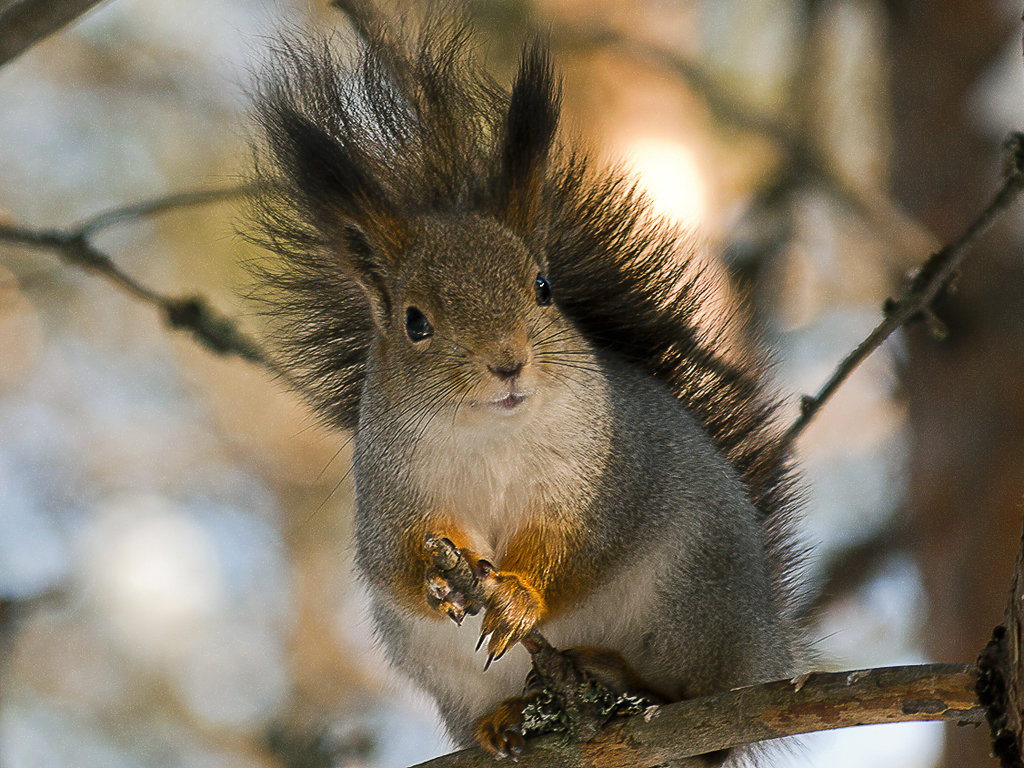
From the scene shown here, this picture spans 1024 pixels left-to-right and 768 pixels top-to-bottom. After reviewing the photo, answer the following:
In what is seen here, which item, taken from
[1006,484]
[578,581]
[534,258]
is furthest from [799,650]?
[1006,484]

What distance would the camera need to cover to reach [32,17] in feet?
7.38

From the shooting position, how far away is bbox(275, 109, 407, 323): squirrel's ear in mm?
2627

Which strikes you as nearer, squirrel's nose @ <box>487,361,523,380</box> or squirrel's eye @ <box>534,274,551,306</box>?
squirrel's nose @ <box>487,361,523,380</box>

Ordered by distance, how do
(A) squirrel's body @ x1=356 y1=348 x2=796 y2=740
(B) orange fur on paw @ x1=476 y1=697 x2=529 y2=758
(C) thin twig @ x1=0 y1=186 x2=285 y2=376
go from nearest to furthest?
(B) orange fur on paw @ x1=476 y1=697 x2=529 y2=758
(A) squirrel's body @ x1=356 y1=348 x2=796 y2=740
(C) thin twig @ x1=0 y1=186 x2=285 y2=376

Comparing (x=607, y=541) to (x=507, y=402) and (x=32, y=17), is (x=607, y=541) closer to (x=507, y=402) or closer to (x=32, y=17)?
(x=507, y=402)

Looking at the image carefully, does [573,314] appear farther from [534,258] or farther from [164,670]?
[164,670]

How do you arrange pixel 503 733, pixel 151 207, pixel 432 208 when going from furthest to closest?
pixel 151 207 < pixel 432 208 < pixel 503 733

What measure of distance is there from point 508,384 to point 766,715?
81cm

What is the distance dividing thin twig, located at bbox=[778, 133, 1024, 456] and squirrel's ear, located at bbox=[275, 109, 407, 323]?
1.11 metres

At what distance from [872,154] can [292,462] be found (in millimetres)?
3998

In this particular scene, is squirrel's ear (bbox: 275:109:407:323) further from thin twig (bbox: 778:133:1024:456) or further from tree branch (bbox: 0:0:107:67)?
thin twig (bbox: 778:133:1024:456)

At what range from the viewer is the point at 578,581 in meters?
2.46

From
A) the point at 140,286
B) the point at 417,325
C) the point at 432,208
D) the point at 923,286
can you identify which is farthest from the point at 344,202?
the point at 923,286

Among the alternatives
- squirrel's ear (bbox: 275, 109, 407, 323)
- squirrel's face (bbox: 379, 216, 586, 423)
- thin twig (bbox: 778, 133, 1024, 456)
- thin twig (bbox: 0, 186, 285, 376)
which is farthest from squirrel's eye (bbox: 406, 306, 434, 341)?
thin twig (bbox: 778, 133, 1024, 456)
